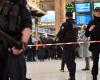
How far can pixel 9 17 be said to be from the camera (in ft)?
14.3

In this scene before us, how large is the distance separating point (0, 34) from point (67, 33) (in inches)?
255

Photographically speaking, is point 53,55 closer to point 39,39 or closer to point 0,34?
point 39,39

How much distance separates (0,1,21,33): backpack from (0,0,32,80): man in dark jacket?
0.5 inches

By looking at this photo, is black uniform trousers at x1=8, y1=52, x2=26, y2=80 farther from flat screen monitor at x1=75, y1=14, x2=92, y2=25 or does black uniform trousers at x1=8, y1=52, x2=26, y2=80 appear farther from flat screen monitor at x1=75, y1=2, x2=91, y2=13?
flat screen monitor at x1=75, y1=2, x2=91, y2=13

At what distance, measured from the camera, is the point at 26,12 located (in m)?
4.41

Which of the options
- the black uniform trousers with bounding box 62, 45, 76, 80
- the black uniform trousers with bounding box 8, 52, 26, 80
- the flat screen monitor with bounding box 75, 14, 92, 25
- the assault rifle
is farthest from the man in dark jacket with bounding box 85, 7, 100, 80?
the flat screen monitor with bounding box 75, 14, 92, 25

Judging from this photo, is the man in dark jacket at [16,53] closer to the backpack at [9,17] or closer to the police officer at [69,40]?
the backpack at [9,17]

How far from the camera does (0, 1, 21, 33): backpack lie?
4336 millimetres

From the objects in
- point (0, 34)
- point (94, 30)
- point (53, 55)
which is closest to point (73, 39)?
point (94, 30)

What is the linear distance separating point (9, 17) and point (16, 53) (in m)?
0.42

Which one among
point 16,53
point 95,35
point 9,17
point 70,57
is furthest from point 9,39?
point 70,57

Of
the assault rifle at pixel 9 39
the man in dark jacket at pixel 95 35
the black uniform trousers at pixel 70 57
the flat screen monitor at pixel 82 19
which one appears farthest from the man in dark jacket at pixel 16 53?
the flat screen monitor at pixel 82 19

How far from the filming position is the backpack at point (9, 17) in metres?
4.34

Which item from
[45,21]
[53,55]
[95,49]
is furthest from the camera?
[45,21]
